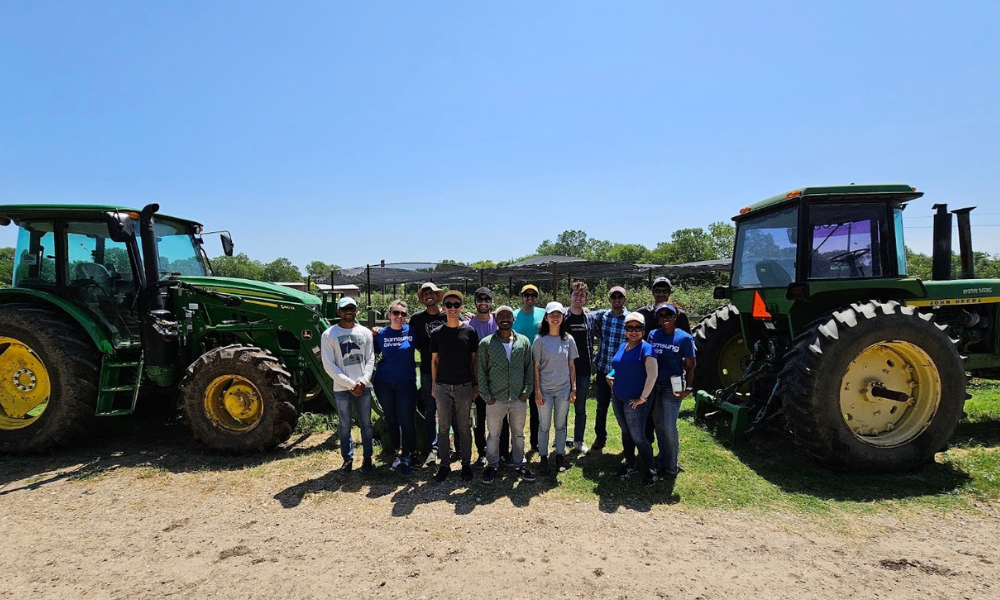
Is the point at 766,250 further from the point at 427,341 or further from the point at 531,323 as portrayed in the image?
the point at 427,341

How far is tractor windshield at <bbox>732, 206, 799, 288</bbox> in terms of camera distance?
16.2 feet

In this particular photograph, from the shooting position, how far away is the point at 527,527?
3.47 m

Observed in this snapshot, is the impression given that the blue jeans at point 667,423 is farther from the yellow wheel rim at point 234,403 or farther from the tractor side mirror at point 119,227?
the tractor side mirror at point 119,227

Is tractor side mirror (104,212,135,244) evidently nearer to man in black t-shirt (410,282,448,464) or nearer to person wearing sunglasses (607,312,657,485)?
man in black t-shirt (410,282,448,464)

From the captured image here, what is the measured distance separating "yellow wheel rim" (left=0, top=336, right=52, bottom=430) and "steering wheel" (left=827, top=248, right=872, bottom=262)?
7.95 metres

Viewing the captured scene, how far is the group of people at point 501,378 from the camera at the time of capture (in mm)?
4207

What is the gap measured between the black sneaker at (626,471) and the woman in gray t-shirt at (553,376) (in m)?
0.50

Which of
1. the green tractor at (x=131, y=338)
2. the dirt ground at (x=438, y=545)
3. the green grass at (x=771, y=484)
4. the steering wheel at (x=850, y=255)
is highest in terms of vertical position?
the steering wheel at (x=850, y=255)

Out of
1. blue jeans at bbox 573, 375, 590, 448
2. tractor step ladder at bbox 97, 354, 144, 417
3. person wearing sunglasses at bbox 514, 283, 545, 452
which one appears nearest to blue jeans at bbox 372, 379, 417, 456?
person wearing sunglasses at bbox 514, 283, 545, 452

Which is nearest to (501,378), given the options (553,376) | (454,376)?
(454,376)

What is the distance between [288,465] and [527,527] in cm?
253

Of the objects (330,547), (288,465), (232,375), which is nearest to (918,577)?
(330,547)

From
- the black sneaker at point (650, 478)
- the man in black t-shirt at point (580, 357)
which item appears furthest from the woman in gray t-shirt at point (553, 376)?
the black sneaker at point (650, 478)

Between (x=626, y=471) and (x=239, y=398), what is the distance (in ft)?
12.3
